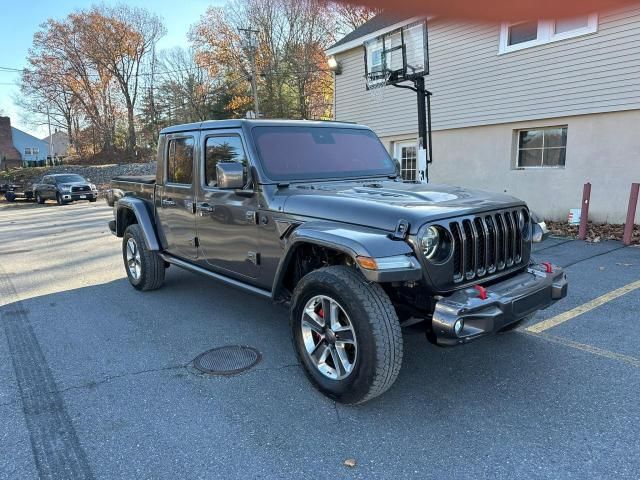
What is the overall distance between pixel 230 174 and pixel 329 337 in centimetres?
149

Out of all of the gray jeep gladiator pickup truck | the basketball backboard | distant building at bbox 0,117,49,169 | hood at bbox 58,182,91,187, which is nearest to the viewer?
the gray jeep gladiator pickup truck

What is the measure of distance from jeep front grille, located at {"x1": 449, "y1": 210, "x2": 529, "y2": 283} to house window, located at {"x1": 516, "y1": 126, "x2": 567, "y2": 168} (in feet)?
23.6

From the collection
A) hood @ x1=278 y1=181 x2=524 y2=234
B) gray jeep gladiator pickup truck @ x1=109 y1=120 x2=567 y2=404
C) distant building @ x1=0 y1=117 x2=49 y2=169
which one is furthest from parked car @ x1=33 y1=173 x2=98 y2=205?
distant building @ x1=0 y1=117 x2=49 y2=169

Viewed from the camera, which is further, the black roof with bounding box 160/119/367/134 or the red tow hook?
the black roof with bounding box 160/119/367/134

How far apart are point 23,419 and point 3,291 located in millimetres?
3881

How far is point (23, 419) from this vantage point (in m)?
2.96

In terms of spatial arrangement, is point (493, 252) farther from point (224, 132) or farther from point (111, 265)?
point (111, 265)

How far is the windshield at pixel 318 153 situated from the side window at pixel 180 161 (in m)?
1.01

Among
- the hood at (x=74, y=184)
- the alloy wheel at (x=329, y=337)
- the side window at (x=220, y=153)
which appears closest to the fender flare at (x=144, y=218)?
the side window at (x=220, y=153)

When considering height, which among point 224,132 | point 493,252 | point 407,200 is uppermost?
point 224,132

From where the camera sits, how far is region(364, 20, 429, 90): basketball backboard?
8.92m

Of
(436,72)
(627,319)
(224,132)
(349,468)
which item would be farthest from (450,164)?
(349,468)

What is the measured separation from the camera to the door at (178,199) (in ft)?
15.2

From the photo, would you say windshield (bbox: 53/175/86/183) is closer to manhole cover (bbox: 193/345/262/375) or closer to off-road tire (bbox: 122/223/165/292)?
off-road tire (bbox: 122/223/165/292)
